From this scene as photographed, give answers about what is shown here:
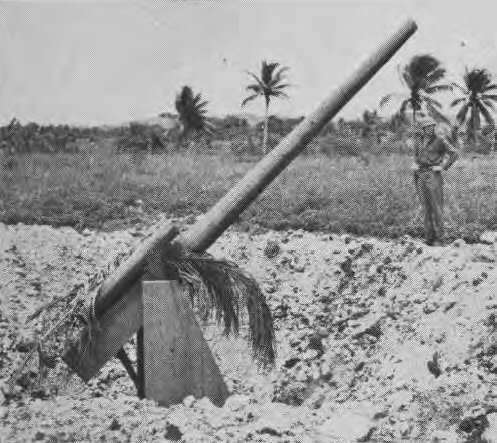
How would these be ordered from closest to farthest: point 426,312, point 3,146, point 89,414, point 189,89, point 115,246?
1. point 89,414
2. point 426,312
3. point 115,246
4. point 3,146
5. point 189,89

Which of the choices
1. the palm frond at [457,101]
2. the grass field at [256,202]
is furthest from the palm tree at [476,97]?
the grass field at [256,202]

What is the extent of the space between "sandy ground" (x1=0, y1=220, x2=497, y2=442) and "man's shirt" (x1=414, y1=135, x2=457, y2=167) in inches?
40.7

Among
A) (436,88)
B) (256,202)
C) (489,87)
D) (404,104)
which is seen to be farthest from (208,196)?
(489,87)

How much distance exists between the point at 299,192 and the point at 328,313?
4.60 m

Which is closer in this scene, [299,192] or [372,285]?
[372,285]

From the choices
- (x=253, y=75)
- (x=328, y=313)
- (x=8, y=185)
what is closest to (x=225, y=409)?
(x=328, y=313)

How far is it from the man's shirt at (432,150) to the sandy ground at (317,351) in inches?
40.7

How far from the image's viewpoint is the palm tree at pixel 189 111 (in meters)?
47.9

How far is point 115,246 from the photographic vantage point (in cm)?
1018

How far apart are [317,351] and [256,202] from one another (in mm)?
4798

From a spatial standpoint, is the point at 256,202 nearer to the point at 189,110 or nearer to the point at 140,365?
the point at 140,365

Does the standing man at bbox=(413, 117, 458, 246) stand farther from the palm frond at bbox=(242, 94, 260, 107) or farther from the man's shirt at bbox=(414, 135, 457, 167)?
the palm frond at bbox=(242, 94, 260, 107)

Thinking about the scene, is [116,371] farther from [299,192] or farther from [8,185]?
[8,185]

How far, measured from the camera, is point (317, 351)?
6980 millimetres
